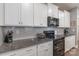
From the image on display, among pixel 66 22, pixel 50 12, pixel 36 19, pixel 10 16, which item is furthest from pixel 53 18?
pixel 10 16

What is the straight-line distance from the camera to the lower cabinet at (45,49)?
6.87ft

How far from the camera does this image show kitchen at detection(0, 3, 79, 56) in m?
1.69

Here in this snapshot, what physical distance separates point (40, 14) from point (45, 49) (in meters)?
0.88

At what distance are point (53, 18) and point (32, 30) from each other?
0.75 m

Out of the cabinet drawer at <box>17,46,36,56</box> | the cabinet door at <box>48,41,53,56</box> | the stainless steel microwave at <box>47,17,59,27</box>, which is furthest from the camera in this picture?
the stainless steel microwave at <box>47,17,59,27</box>

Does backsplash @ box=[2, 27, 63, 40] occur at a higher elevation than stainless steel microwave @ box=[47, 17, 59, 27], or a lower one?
lower

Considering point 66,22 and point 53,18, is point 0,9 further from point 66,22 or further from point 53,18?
point 66,22

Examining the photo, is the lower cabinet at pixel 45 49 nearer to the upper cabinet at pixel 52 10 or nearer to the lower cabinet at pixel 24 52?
the lower cabinet at pixel 24 52

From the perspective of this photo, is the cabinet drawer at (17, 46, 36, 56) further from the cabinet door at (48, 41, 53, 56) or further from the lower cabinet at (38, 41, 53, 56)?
the cabinet door at (48, 41, 53, 56)

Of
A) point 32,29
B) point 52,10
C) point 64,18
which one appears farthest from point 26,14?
point 64,18

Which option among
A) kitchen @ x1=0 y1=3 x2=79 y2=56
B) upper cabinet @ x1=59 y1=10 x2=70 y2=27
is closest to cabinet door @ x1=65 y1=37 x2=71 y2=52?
kitchen @ x1=0 y1=3 x2=79 y2=56

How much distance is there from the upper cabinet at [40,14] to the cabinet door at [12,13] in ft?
2.00

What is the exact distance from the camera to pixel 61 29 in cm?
372

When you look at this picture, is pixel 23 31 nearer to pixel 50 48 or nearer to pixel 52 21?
pixel 50 48
